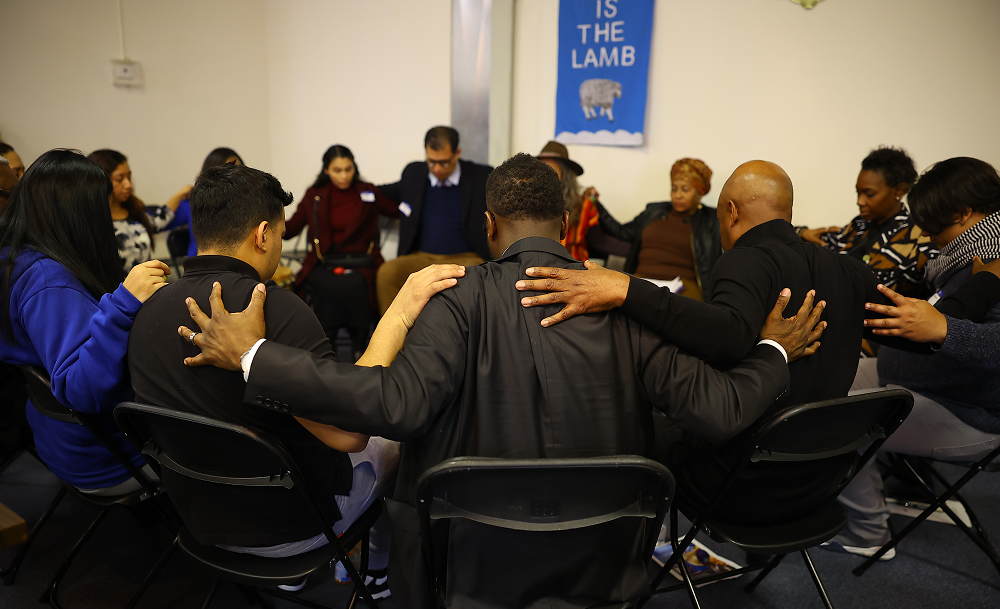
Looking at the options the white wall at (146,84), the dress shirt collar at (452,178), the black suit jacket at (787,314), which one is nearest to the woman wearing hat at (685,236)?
the dress shirt collar at (452,178)

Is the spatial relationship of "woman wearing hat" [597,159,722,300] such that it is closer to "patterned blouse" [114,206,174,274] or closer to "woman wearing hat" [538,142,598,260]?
"woman wearing hat" [538,142,598,260]

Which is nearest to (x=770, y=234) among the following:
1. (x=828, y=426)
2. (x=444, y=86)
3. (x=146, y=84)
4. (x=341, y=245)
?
(x=828, y=426)

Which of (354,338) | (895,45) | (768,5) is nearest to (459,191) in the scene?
(354,338)

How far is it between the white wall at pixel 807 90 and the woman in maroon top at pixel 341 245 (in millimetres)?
1649

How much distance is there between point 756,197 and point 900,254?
1624 mm

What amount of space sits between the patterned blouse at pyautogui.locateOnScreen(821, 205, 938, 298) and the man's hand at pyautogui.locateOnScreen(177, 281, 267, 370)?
116 inches

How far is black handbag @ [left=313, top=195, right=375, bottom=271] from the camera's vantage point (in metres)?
4.28

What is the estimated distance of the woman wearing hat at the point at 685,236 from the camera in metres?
3.88

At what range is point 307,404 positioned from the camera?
4.19ft

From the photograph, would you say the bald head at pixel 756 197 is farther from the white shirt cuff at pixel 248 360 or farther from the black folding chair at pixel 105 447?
the black folding chair at pixel 105 447

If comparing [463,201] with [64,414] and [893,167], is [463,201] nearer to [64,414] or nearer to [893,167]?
[893,167]

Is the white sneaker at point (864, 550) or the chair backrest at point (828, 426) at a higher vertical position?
the chair backrest at point (828, 426)

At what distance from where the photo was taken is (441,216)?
4.35 meters

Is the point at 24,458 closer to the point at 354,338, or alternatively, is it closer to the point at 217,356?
the point at 354,338
